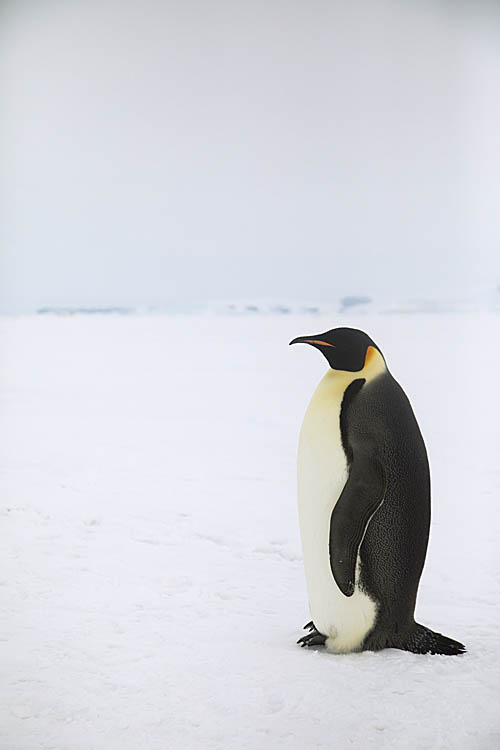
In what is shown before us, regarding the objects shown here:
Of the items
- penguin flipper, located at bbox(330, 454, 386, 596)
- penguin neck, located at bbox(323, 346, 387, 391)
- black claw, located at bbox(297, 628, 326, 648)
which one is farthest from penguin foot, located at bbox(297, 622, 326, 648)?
penguin neck, located at bbox(323, 346, 387, 391)

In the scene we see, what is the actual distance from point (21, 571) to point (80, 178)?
0.75m

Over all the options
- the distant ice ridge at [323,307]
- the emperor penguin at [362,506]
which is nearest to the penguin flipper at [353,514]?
the emperor penguin at [362,506]

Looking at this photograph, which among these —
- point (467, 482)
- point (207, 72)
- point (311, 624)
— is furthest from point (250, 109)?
point (311, 624)

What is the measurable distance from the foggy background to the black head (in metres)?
0.36

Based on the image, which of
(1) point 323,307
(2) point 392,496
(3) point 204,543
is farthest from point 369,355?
(3) point 204,543

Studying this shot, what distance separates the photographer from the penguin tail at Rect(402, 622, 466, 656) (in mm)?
1357

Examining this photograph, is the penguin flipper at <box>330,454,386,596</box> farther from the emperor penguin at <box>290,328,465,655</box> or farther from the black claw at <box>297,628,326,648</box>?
the black claw at <box>297,628,326,648</box>

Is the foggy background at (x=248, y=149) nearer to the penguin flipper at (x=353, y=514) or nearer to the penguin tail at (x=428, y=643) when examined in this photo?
the penguin flipper at (x=353, y=514)

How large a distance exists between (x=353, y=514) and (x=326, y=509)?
64 mm

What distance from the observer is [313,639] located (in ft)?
4.50

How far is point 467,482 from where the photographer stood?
1.70m

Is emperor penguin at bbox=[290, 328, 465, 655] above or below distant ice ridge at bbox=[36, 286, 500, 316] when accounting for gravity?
below

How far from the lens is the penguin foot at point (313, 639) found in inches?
53.8

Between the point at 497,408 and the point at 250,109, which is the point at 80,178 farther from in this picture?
the point at 497,408
